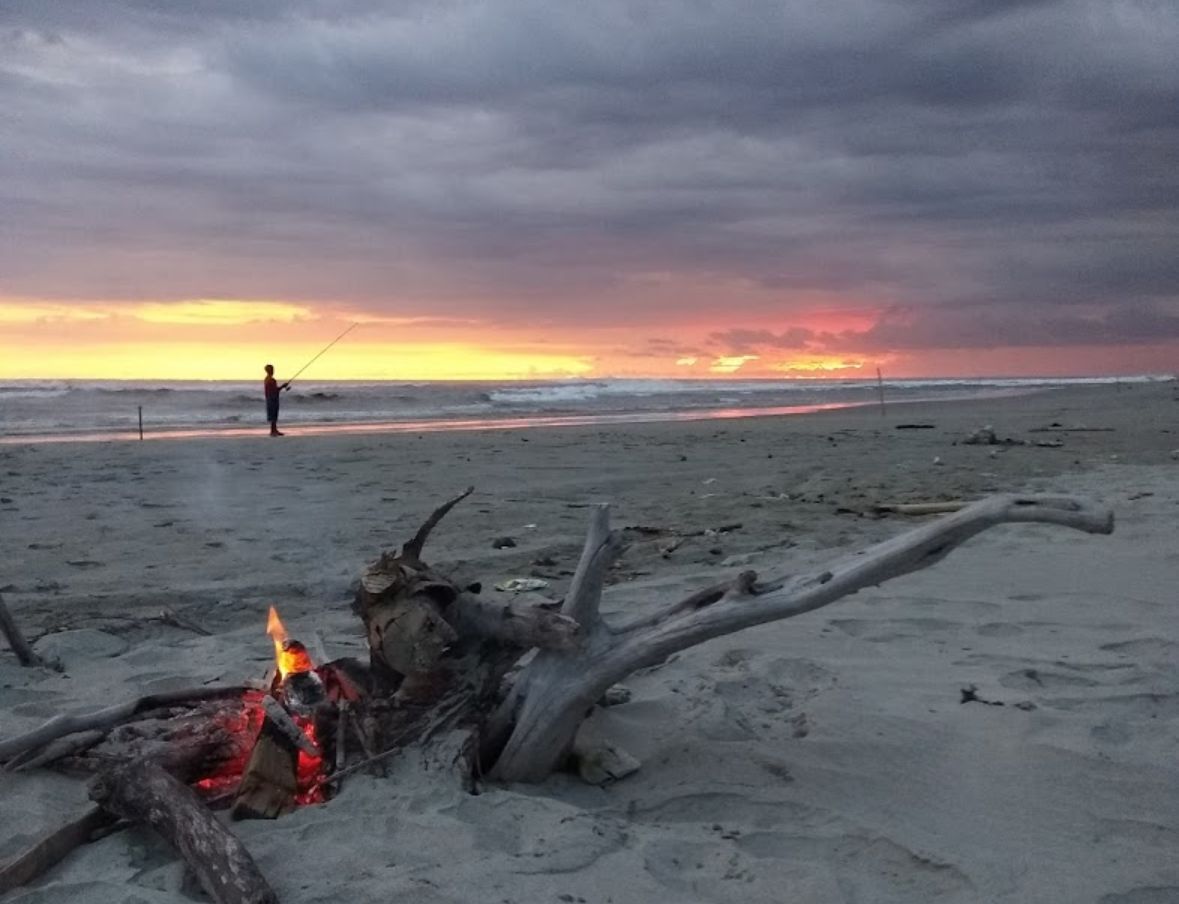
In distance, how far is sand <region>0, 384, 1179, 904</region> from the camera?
3.06 metres

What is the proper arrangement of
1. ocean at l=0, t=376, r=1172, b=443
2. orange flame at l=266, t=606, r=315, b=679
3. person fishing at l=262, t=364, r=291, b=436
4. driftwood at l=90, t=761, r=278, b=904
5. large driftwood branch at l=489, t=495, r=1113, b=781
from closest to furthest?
driftwood at l=90, t=761, r=278, b=904
large driftwood branch at l=489, t=495, r=1113, b=781
orange flame at l=266, t=606, r=315, b=679
person fishing at l=262, t=364, r=291, b=436
ocean at l=0, t=376, r=1172, b=443

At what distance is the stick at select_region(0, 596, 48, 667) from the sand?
0.06 metres

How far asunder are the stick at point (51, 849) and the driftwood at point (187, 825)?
7cm

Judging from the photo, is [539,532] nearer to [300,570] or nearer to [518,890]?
[300,570]

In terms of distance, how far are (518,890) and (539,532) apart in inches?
233

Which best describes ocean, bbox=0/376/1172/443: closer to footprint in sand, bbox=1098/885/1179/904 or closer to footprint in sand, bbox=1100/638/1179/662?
footprint in sand, bbox=1100/638/1179/662

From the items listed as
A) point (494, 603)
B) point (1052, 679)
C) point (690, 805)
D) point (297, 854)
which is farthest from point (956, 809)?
point (297, 854)

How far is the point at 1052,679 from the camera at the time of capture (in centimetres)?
451

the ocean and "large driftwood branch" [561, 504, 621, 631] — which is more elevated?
the ocean

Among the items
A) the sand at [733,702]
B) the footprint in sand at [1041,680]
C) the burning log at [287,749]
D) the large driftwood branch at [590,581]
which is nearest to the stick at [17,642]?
the sand at [733,702]

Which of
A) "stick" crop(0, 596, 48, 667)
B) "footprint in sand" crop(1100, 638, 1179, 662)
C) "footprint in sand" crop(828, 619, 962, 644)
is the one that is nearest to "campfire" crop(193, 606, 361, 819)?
"stick" crop(0, 596, 48, 667)

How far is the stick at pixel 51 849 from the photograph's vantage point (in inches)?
118

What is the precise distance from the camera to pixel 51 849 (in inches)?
122

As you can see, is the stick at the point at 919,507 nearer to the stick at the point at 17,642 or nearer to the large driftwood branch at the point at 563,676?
the large driftwood branch at the point at 563,676
